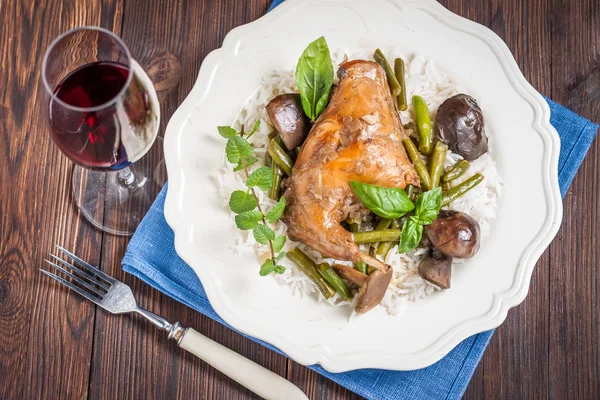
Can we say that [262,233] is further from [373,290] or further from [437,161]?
[437,161]

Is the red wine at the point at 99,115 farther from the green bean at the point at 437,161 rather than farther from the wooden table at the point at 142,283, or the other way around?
the green bean at the point at 437,161

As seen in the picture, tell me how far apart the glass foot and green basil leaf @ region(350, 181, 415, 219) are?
1.25m

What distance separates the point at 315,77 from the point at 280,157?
402 mm

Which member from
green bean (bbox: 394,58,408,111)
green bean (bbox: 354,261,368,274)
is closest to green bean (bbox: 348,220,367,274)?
green bean (bbox: 354,261,368,274)

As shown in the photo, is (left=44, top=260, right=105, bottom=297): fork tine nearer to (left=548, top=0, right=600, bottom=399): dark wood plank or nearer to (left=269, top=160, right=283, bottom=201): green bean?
(left=269, top=160, right=283, bottom=201): green bean

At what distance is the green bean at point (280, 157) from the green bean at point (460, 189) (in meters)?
0.74

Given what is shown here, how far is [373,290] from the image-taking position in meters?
2.61

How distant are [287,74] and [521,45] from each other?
1.44 meters

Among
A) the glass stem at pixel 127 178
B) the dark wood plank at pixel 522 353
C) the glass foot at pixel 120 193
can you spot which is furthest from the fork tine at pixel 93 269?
the dark wood plank at pixel 522 353

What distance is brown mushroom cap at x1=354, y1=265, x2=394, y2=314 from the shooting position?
259 cm

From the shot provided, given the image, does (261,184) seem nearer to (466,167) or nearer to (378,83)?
A: (378,83)

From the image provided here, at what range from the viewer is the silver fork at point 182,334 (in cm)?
291

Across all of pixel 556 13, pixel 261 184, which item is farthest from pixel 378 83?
pixel 556 13

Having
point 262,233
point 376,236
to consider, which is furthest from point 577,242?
point 262,233
